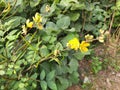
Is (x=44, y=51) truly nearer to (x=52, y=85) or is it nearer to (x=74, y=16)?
(x=52, y=85)

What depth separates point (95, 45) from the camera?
115 inches

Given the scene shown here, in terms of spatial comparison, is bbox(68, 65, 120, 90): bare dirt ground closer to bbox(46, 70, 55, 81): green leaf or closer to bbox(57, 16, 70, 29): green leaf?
bbox(46, 70, 55, 81): green leaf

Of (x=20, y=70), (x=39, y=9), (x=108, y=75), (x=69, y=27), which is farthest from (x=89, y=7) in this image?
(x=20, y=70)

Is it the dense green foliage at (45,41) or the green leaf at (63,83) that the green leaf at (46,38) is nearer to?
the dense green foliage at (45,41)

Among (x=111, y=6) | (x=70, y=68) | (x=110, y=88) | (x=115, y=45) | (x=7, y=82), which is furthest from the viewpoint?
(x=111, y=6)

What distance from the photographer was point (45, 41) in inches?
93.9

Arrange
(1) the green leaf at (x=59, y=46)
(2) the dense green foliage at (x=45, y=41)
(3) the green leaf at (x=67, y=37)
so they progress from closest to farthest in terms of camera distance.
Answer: (2) the dense green foliage at (x=45, y=41) → (1) the green leaf at (x=59, y=46) → (3) the green leaf at (x=67, y=37)

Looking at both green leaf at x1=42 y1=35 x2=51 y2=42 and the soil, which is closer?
→ green leaf at x1=42 y1=35 x2=51 y2=42

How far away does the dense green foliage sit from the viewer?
7.06 ft

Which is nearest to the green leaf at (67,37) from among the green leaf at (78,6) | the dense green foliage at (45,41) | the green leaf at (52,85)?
the dense green foliage at (45,41)

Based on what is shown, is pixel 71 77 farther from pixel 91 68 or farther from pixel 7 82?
pixel 7 82

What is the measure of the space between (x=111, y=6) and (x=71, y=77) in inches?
40.7

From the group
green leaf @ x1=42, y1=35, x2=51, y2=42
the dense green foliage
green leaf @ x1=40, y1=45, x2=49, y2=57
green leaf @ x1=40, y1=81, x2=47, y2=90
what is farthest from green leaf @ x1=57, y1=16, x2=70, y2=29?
green leaf @ x1=40, y1=81, x2=47, y2=90

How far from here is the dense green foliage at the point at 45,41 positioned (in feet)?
7.06
